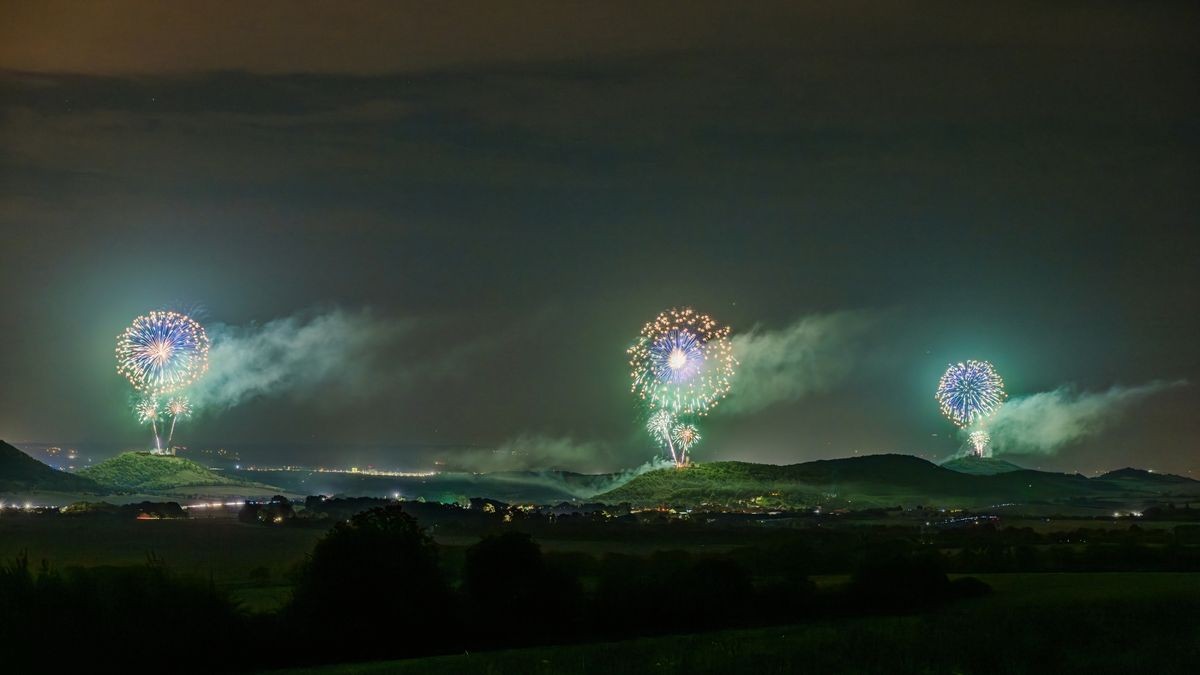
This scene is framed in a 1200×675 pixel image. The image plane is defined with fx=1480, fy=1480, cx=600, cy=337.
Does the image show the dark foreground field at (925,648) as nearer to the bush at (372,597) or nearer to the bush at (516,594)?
the bush at (372,597)

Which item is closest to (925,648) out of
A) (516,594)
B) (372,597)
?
(516,594)

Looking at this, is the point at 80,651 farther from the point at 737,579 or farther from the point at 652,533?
the point at 652,533

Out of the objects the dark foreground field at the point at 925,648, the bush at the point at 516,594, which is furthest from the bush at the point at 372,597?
the dark foreground field at the point at 925,648

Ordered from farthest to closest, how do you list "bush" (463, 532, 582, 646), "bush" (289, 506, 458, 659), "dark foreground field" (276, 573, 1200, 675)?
1. "bush" (463, 532, 582, 646)
2. "bush" (289, 506, 458, 659)
3. "dark foreground field" (276, 573, 1200, 675)

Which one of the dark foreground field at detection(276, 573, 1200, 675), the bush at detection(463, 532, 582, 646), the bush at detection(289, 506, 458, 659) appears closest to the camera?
the dark foreground field at detection(276, 573, 1200, 675)

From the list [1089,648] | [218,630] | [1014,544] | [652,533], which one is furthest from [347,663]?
[652,533]

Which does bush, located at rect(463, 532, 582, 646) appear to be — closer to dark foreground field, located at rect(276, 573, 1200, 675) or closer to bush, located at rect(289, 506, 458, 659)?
bush, located at rect(289, 506, 458, 659)

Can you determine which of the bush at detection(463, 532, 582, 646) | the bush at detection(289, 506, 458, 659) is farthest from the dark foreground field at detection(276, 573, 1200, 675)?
the bush at detection(463, 532, 582, 646)

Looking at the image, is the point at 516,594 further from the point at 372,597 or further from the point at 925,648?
the point at 925,648
